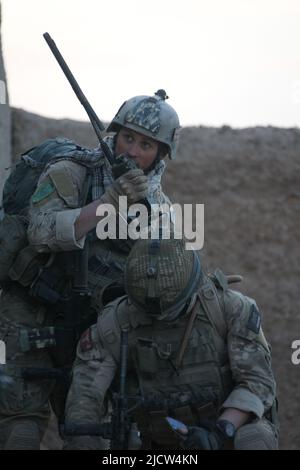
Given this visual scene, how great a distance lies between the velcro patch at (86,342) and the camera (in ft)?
20.3

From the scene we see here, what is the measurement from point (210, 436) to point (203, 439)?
54mm

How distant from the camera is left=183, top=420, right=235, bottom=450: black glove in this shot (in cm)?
568

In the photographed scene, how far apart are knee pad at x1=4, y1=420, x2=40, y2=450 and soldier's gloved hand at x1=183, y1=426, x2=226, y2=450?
109 cm

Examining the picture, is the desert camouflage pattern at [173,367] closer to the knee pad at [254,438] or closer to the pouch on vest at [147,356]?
the pouch on vest at [147,356]

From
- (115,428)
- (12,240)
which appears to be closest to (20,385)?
(12,240)

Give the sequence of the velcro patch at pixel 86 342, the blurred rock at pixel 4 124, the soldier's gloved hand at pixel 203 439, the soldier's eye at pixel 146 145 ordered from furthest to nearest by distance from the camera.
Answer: the blurred rock at pixel 4 124, the soldier's eye at pixel 146 145, the velcro patch at pixel 86 342, the soldier's gloved hand at pixel 203 439

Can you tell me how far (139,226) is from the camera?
266 inches

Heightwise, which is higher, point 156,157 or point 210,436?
point 156,157

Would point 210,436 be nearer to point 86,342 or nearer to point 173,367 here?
point 173,367

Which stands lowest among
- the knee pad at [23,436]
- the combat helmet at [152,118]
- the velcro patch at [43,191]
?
the knee pad at [23,436]

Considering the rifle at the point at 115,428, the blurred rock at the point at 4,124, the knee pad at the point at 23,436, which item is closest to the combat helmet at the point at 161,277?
the rifle at the point at 115,428

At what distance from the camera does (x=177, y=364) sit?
6.11 meters

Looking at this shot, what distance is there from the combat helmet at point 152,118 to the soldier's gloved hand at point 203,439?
1617mm
